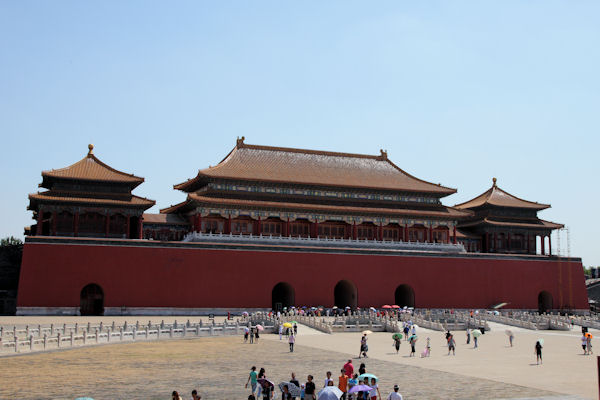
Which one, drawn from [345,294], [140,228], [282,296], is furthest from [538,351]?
[140,228]

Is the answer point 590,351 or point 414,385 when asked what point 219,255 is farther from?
point 414,385

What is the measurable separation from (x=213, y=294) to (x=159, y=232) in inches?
311

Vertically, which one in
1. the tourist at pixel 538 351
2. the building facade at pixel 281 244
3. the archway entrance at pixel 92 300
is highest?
the building facade at pixel 281 244

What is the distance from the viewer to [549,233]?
57.9 metres

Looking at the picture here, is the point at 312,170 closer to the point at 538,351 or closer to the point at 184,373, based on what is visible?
the point at 538,351

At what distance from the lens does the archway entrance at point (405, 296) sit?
49.5 metres

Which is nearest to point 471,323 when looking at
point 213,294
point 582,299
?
point 213,294

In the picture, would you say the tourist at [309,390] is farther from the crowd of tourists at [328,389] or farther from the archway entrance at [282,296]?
the archway entrance at [282,296]

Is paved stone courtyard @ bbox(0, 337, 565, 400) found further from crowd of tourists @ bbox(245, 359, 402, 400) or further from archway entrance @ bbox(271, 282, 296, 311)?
archway entrance @ bbox(271, 282, 296, 311)

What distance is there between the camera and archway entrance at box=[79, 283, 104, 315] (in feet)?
135

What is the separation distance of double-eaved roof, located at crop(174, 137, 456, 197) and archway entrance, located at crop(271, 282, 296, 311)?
7.76 metres

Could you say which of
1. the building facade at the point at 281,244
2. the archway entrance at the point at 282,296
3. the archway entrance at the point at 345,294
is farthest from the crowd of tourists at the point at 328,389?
the archway entrance at the point at 345,294

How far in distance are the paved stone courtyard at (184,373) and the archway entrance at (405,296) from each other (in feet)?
75.6

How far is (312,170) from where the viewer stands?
5294cm
